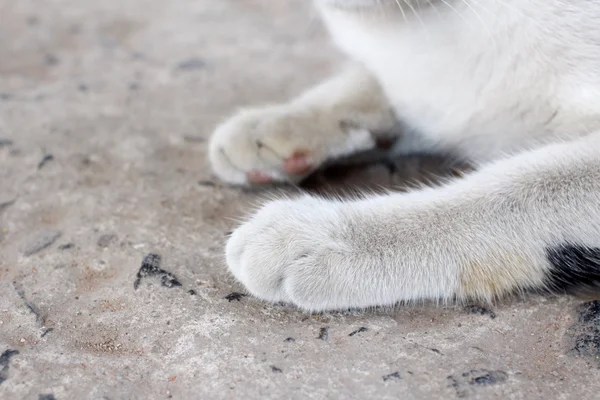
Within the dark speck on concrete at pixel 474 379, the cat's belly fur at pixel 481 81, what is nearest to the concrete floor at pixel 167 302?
the dark speck on concrete at pixel 474 379

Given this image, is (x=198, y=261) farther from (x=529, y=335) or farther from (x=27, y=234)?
(x=529, y=335)

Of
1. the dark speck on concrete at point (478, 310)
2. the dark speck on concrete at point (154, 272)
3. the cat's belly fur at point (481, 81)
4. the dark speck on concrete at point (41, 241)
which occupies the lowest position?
the dark speck on concrete at point (41, 241)

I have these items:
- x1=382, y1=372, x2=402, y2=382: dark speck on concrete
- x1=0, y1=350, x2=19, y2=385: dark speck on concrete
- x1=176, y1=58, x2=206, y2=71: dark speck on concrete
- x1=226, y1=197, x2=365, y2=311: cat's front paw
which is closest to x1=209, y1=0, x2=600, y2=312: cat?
x1=226, y1=197, x2=365, y2=311: cat's front paw

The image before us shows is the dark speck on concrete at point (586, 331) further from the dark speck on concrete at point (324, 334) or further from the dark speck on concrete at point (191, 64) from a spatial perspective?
the dark speck on concrete at point (191, 64)

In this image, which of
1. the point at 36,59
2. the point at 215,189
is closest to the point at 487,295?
the point at 215,189

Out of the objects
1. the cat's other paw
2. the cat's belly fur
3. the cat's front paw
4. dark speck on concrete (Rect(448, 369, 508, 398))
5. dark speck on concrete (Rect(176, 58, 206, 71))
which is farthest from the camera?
dark speck on concrete (Rect(176, 58, 206, 71))

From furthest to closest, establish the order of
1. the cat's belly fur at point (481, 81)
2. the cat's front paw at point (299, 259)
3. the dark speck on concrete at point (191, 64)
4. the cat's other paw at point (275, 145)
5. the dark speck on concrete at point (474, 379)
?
1. the dark speck on concrete at point (191, 64)
2. the cat's other paw at point (275, 145)
3. the cat's belly fur at point (481, 81)
4. the cat's front paw at point (299, 259)
5. the dark speck on concrete at point (474, 379)

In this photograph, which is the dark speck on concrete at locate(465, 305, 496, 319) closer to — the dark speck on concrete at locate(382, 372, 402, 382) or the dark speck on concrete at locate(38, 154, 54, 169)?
the dark speck on concrete at locate(382, 372, 402, 382)
